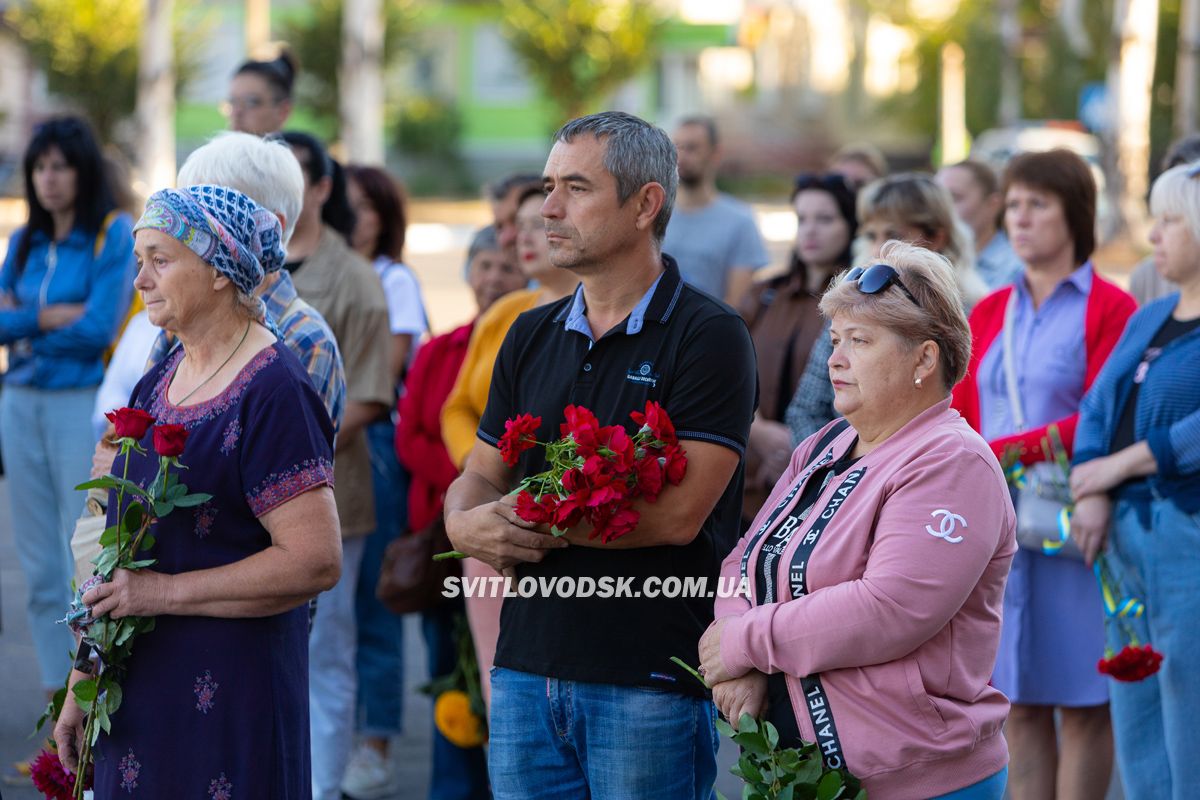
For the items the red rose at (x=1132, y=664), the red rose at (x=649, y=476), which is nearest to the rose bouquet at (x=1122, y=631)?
the red rose at (x=1132, y=664)

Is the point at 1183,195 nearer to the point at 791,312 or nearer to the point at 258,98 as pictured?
the point at 791,312

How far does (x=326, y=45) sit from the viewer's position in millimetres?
40656

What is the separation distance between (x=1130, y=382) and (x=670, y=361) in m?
1.89

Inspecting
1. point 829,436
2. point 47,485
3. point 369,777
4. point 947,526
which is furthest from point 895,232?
point 47,485

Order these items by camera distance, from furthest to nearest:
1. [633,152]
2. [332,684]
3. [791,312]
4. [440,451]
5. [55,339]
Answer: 1. [55,339]
2. [791,312]
3. [440,451]
4. [332,684]
5. [633,152]

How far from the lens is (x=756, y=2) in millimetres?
57719

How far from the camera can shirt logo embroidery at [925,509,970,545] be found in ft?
9.66

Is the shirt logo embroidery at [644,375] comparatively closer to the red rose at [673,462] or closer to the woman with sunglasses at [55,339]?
the red rose at [673,462]

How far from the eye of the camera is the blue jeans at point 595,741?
10.9ft

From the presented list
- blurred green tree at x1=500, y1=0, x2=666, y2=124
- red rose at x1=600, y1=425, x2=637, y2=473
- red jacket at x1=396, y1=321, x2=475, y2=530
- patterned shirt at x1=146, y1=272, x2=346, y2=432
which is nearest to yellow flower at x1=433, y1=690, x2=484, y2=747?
red jacket at x1=396, y1=321, x2=475, y2=530

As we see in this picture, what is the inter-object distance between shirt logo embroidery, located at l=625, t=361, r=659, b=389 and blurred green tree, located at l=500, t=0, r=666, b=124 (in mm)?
35993

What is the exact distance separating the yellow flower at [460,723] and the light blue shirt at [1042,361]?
2.05m

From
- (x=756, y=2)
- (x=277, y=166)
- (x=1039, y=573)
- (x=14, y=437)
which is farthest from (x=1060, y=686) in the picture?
(x=756, y=2)

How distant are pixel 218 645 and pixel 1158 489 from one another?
277cm
